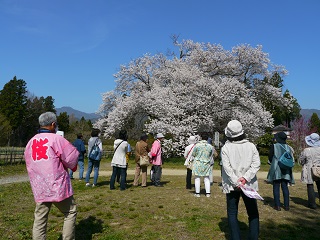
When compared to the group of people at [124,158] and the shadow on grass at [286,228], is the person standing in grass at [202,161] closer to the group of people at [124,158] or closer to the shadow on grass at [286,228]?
the shadow on grass at [286,228]

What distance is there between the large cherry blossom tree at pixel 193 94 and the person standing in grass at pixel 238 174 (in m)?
16.9

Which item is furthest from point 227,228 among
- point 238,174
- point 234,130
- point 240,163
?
point 234,130

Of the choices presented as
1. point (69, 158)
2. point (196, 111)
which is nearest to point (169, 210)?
point (69, 158)

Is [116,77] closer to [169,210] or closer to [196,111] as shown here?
[196,111]

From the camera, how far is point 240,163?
12.7ft

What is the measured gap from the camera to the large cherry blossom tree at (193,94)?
2141 centimetres

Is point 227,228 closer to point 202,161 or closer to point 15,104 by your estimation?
point 202,161

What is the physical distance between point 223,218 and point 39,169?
3398mm

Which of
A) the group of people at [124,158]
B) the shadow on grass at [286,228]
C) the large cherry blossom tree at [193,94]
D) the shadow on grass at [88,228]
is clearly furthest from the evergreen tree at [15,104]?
the shadow on grass at [286,228]

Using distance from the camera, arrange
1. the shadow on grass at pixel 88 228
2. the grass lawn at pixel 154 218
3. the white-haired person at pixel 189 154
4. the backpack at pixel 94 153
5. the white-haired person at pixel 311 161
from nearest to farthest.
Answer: the shadow on grass at pixel 88 228
the grass lawn at pixel 154 218
the white-haired person at pixel 311 161
the white-haired person at pixel 189 154
the backpack at pixel 94 153

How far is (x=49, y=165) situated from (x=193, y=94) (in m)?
19.1

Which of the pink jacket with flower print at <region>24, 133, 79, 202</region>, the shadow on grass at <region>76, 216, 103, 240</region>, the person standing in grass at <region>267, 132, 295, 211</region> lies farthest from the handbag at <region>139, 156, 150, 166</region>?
the pink jacket with flower print at <region>24, 133, 79, 202</region>

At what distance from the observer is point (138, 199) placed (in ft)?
22.1

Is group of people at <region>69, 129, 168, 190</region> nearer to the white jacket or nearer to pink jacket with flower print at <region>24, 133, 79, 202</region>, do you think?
pink jacket with flower print at <region>24, 133, 79, 202</region>
